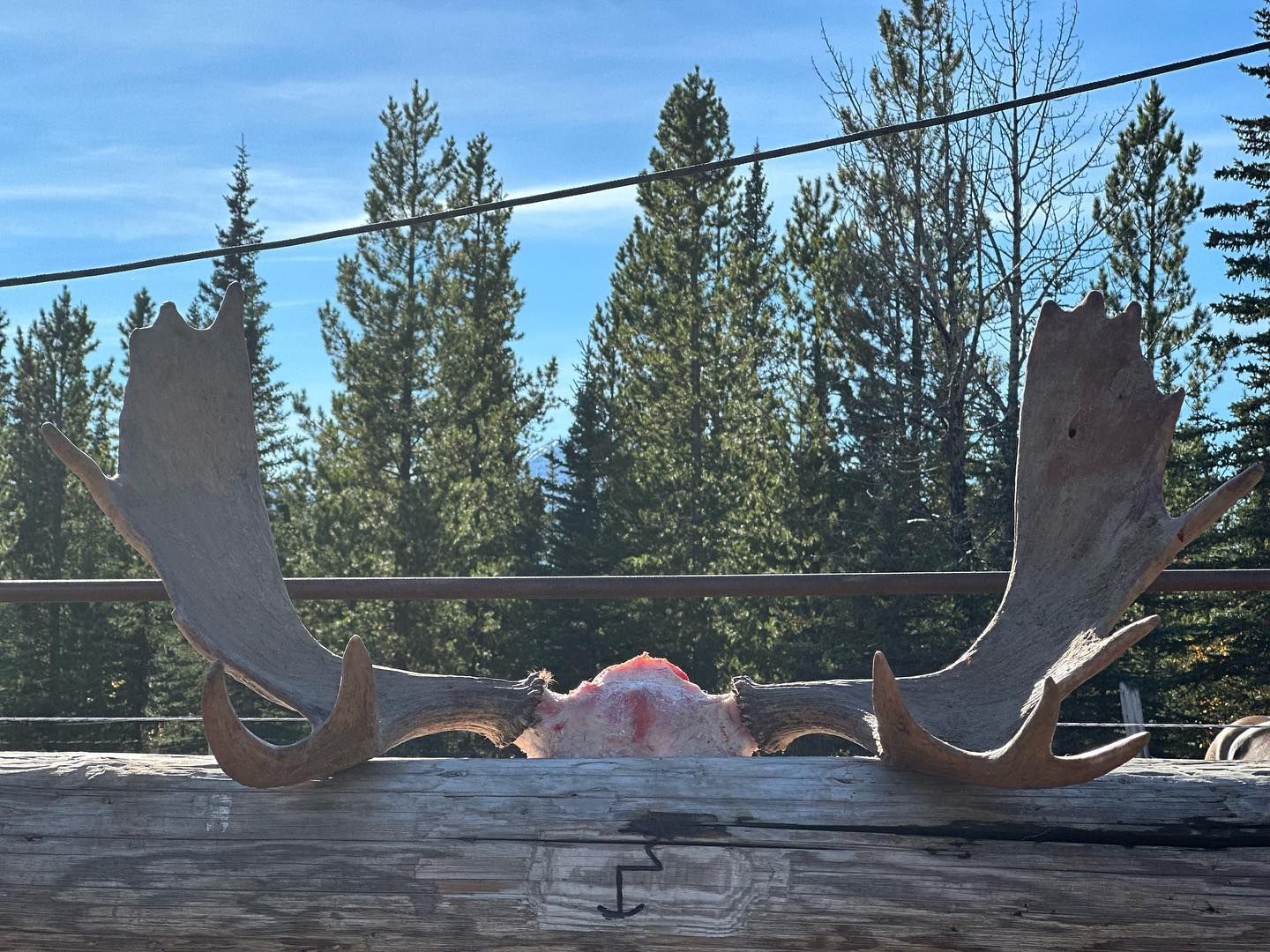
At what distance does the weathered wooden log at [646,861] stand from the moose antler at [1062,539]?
281 millimetres

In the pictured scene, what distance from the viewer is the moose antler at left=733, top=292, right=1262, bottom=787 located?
2.25 meters

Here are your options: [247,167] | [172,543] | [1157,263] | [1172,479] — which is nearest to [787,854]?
[172,543]

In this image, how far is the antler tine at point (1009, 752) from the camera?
5.89ft

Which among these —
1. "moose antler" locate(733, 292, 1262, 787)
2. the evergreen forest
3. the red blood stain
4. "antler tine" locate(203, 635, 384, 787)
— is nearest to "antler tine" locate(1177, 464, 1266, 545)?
"moose antler" locate(733, 292, 1262, 787)

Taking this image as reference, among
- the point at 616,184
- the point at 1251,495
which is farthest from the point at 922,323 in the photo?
the point at 616,184

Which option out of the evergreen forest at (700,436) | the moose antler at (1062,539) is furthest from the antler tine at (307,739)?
the evergreen forest at (700,436)

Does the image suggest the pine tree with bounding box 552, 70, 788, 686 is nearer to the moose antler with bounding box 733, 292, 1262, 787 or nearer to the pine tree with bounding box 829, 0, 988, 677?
the pine tree with bounding box 829, 0, 988, 677

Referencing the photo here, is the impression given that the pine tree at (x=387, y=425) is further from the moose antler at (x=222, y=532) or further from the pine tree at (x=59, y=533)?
the moose antler at (x=222, y=532)

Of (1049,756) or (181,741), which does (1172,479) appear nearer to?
(181,741)

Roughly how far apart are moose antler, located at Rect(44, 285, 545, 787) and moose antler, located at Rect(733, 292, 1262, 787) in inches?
24.2

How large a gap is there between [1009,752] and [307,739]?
3.54 feet

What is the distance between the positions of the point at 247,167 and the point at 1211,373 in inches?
1256

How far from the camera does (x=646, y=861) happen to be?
1.90 m

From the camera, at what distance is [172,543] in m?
2.38
